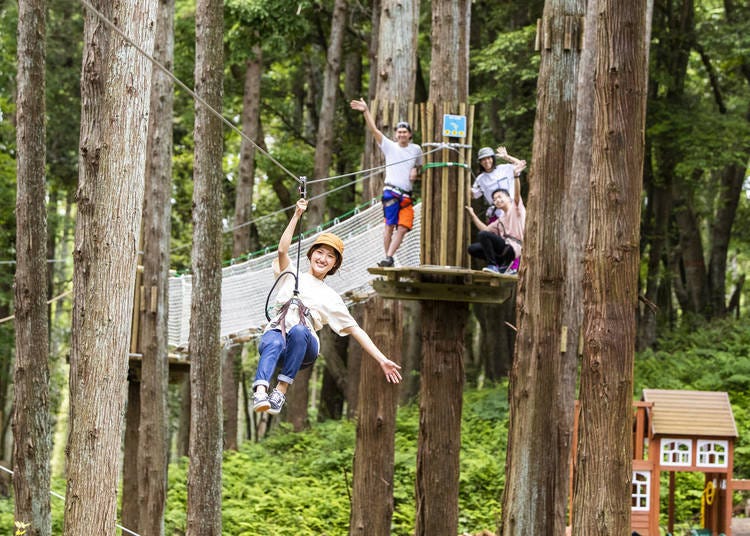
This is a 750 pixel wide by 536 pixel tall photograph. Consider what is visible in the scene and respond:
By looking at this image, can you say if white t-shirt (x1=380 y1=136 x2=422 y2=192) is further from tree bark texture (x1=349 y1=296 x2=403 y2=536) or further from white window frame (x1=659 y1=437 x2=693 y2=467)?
white window frame (x1=659 y1=437 x2=693 y2=467)

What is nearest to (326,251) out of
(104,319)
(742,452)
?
→ (104,319)

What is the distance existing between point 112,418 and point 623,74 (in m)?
3.50

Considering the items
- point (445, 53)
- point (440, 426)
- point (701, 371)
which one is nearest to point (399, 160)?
point (445, 53)

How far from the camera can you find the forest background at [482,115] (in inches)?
667

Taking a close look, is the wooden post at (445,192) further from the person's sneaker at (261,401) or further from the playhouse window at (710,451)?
the person's sneaker at (261,401)

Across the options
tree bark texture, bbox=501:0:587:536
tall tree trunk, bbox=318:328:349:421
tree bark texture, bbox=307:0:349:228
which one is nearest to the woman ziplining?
tree bark texture, bbox=501:0:587:536

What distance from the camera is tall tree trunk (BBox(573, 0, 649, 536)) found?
6609mm

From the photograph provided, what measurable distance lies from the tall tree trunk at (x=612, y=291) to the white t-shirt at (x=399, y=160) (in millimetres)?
2685

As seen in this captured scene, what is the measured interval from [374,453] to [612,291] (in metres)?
3.53

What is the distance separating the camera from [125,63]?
591 centimetres

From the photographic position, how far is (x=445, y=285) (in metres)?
9.16

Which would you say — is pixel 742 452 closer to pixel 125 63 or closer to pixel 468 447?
pixel 468 447

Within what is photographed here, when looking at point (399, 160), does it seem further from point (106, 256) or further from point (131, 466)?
point (131, 466)

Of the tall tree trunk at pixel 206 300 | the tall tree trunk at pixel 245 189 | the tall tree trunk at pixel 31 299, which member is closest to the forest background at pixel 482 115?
the tall tree trunk at pixel 245 189
